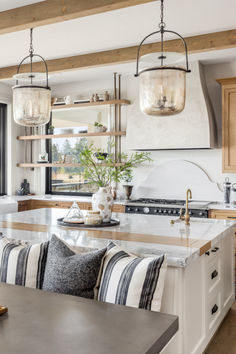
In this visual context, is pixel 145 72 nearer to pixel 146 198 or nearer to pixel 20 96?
pixel 20 96

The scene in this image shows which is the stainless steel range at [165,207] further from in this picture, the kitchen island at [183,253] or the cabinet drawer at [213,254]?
the cabinet drawer at [213,254]

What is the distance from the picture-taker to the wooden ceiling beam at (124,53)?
3.66 m

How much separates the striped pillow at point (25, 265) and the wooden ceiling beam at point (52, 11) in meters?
1.75

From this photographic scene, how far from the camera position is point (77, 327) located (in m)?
1.19

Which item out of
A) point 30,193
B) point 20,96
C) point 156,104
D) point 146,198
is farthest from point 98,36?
point 30,193

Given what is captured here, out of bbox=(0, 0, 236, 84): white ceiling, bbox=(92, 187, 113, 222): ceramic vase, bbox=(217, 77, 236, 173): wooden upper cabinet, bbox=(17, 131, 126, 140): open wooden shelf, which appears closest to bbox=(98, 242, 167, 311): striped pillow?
bbox=(92, 187, 113, 222): ceramic vase

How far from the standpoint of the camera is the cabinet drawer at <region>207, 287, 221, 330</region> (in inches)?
105

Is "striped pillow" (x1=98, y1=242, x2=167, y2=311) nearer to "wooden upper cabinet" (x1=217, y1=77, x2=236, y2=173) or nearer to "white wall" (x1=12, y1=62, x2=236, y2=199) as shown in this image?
"wooden upper cabinet" (x1=217, y1=77, x2=236, y2=173)

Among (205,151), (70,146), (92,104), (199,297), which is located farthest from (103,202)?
(70,146)

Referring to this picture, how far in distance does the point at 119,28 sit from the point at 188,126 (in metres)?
1.65

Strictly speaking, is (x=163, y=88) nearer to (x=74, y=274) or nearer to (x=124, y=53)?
(x=74, y=274)

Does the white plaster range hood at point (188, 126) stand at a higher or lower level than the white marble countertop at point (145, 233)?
higher

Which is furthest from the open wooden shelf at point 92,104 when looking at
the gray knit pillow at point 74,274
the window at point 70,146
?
the gray knit pillow at point 74,274

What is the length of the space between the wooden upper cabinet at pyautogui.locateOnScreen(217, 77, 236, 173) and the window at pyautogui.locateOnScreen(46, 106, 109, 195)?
1.95 m
